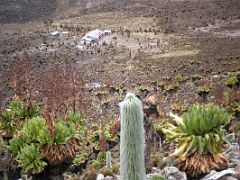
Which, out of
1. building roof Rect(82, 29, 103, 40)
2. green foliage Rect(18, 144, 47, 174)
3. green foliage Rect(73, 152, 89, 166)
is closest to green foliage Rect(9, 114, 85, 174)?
green foliage Rect(18, 144, 47, 174)

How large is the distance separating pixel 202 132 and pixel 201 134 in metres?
0.05

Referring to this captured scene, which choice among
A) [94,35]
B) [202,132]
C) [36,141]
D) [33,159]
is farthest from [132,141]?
[94,35]

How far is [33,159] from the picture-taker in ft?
35.3

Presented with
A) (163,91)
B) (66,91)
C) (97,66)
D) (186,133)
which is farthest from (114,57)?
(186,133)

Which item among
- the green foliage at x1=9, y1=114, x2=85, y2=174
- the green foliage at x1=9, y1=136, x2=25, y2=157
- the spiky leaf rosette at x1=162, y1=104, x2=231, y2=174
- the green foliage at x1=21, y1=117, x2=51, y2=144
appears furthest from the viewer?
the green foliage at x1=9, y1=136, x2=25, y2=157

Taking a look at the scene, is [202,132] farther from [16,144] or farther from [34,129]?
[16,144]

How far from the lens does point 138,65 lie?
1689 inches

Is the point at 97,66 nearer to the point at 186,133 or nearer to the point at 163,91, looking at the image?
the point at 163,91

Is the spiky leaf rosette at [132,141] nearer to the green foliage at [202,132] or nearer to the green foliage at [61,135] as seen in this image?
the green foliage at [202,132]

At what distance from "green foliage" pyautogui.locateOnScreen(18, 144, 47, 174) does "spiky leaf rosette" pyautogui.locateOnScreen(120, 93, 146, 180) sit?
4466 mm

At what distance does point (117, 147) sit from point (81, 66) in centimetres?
2688

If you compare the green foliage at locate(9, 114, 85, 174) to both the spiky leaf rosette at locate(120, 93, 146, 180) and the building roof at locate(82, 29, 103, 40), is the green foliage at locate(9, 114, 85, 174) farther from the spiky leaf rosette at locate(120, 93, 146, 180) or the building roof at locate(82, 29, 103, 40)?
the building roof at locate(82, 29, 103, 40)

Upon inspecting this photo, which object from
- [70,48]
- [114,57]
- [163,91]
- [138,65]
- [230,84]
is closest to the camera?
[230,84]

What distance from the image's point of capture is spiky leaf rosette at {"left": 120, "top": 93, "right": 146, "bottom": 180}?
21.4 feet
